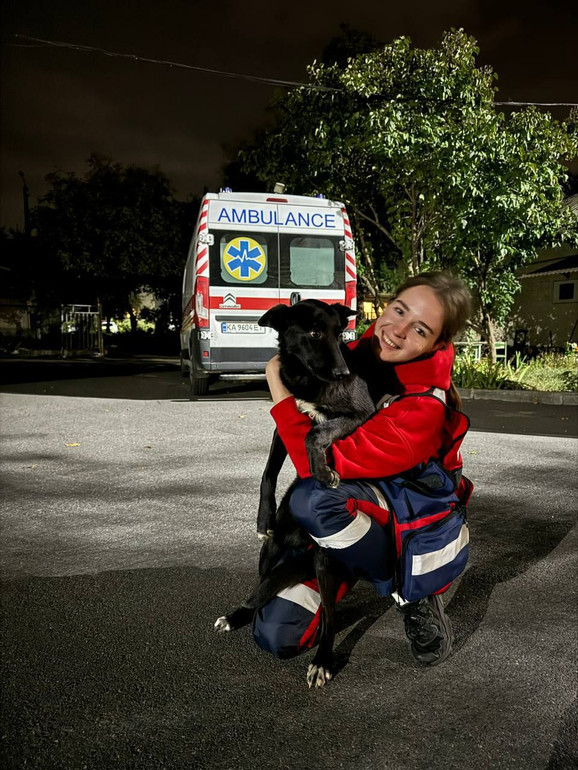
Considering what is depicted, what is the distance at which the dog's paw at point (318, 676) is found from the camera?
2.29 meters

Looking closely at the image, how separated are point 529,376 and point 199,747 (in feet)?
40.5

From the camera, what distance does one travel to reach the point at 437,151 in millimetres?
13367

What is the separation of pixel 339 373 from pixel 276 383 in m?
0.29

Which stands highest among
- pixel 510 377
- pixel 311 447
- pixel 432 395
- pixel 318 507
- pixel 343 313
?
pixel 343 313

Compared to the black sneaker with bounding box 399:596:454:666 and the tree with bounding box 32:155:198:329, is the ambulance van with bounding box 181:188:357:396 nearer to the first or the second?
the black sneaker with bounding box 399:596:454:666

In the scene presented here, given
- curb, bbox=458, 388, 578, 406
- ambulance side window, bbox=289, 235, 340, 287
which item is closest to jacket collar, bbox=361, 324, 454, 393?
ambulance side window, bbox=289, 235, 340, 287

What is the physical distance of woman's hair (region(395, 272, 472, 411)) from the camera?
2.51m

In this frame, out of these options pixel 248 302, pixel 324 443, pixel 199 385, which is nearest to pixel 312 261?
pixel 248 302

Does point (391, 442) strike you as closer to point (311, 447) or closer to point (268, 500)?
point (311, 447)

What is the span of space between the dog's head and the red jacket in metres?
0.23

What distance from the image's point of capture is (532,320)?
25.3 meters

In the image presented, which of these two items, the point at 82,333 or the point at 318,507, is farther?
the point at 82,333

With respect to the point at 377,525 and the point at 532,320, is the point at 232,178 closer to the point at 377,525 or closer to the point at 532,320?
the point at 532,320

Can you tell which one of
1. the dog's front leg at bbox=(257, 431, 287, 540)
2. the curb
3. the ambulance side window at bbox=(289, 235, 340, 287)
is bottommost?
the curb
